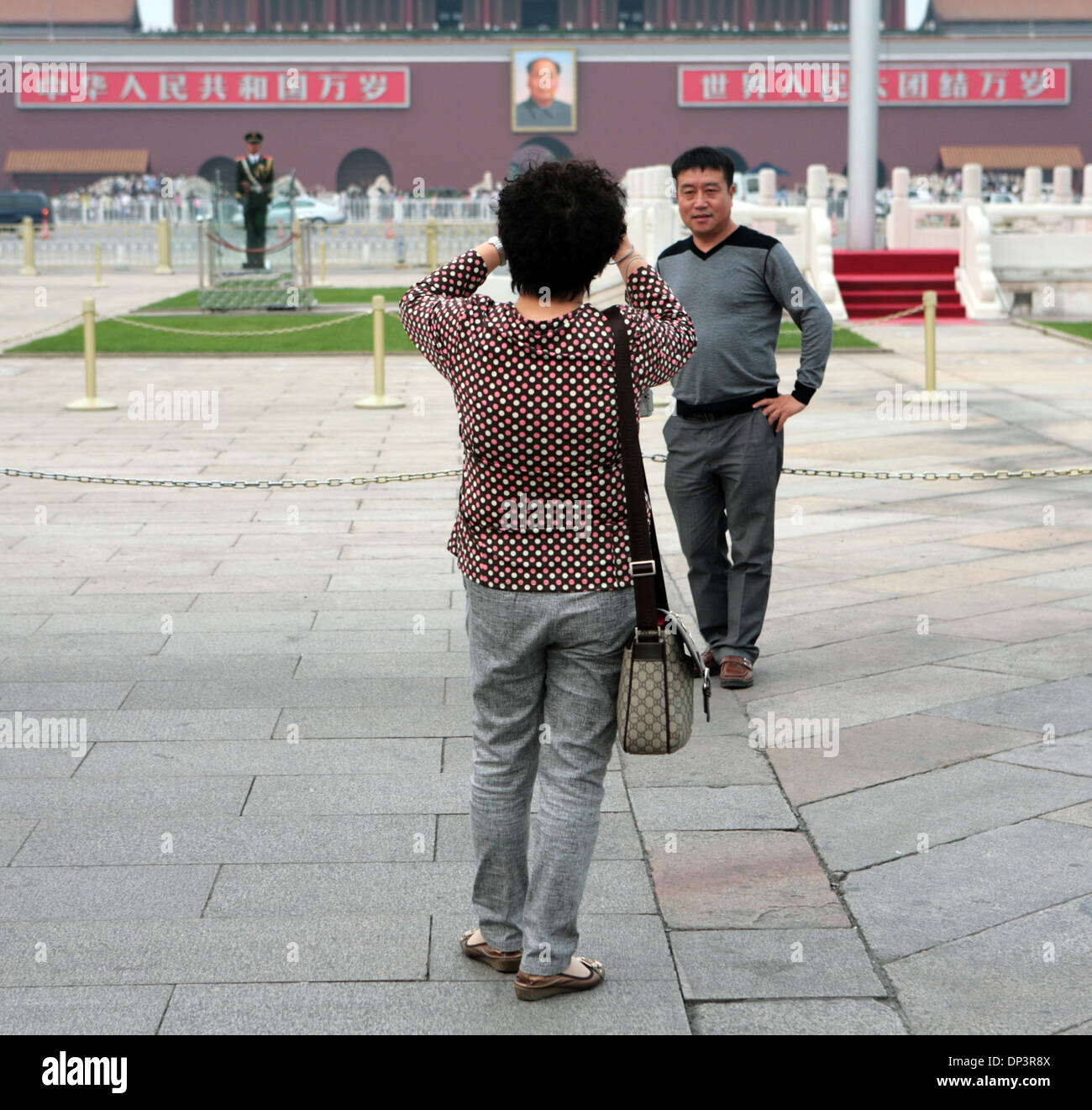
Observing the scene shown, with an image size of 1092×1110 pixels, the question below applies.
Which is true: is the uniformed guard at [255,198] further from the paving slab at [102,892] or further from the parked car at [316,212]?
the paving slab at [102,892]

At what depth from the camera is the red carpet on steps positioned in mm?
20938

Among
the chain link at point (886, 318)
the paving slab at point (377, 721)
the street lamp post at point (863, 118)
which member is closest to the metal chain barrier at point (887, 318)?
the chain link at point (886, 318)

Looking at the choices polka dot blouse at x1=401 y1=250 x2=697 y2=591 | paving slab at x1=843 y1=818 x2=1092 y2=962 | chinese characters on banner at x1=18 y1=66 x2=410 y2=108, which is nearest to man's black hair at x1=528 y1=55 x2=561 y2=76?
chinese characters on banner at x1=18 y1=66 x2=410 y2=108

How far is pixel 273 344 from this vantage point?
57.4 ft

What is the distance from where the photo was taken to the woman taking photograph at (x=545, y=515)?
2928 millimetres

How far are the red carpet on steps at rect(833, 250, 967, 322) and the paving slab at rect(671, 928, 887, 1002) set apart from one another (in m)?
17.9

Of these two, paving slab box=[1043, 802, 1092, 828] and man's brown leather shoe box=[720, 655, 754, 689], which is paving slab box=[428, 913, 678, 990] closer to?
paving slab box=[1043, 802, 1092, 828]

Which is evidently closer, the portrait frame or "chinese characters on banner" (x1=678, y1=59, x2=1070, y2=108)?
"chinese characters on banner" (x1=678, y1=59, x2=1070, y2=108)

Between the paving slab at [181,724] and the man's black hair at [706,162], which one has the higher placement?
the man's black hair at [706,162]

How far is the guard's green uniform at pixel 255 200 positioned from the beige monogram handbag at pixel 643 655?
1920cm

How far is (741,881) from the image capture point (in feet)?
12.2

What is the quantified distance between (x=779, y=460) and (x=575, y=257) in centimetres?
250

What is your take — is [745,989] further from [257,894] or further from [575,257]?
[575,257]

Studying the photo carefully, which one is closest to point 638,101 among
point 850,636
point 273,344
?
point 273,344
